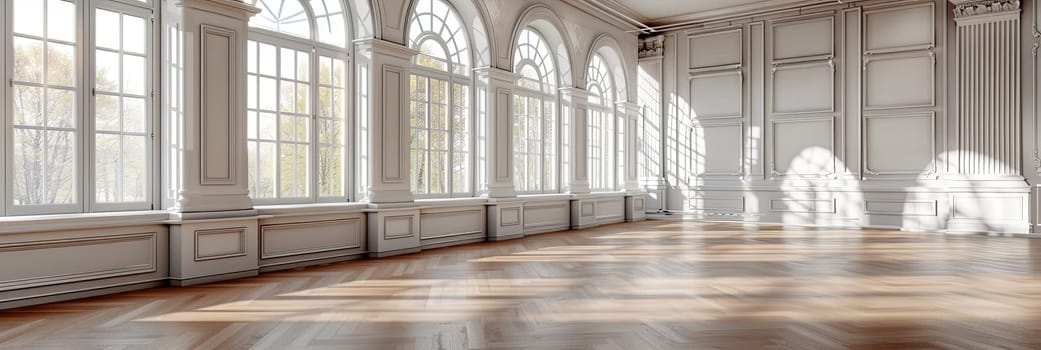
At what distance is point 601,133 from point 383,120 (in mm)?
5723

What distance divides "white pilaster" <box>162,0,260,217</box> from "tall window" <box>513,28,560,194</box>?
468cm

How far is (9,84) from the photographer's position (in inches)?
178

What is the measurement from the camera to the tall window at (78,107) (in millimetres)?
4625

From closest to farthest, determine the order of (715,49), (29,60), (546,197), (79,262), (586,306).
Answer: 1. (586,306)
2. (29,60)
3. (79,262)
4. (546,197)
5. (715,49)

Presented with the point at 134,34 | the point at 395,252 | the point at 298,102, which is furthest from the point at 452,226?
the point at 134,34

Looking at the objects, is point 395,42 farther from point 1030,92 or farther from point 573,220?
point 1030,92

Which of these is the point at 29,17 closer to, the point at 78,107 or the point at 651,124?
the point at 78,107

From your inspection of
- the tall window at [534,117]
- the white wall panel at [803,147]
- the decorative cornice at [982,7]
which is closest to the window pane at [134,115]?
the tall window at [534,117]

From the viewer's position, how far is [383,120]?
23.8ft

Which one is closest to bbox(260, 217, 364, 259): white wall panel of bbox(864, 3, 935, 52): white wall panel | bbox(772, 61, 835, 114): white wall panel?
bbox(772, 61, 835, 114): white wall panel

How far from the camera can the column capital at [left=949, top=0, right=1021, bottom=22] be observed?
9.59 metres

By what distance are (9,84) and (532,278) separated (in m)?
3.98

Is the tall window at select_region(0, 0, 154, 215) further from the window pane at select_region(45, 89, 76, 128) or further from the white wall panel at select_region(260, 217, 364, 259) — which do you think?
the white wall panel at select_region(260, 217, 364, 259)

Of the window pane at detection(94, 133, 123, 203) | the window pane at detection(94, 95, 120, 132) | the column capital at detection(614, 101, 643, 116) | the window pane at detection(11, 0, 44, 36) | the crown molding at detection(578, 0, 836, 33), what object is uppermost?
the crown molding at detection(578, 0, 836, 33)
